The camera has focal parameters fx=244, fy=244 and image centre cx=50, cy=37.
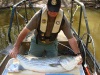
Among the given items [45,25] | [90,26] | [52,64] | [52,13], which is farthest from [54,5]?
[90,26]

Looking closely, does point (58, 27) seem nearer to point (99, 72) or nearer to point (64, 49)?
point (99, 72)

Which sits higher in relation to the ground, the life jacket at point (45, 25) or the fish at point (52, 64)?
the life jacket at point (45, 25)

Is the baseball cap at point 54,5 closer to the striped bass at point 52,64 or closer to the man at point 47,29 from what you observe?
the man at point 47,29

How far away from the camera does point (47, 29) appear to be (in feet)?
14.6

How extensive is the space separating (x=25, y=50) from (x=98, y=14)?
25.2 feet

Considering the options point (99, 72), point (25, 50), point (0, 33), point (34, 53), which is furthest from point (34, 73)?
point (0, 33)

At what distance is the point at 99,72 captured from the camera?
15.0ft

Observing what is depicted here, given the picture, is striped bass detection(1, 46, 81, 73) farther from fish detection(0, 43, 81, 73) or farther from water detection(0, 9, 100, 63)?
water detection(0, 9, 100, 63)

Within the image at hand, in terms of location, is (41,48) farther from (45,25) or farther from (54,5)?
(54,5)

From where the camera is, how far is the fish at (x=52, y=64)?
154 inches

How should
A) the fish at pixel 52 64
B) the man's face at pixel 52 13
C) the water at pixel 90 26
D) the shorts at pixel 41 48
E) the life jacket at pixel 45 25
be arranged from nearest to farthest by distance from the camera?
1. the fish at pixel 52 64
2. the man's face at pixel 52 13
3. the life jacket at pixel 45 25
4. the shorts at pixel 41 48
5. the water at pixel 90 26

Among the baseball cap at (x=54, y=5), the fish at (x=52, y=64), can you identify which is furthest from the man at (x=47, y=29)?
the fish at (x=52, y=64)

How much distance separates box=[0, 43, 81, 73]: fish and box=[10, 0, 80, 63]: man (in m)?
0.30

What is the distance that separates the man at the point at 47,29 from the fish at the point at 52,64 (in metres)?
0.30
